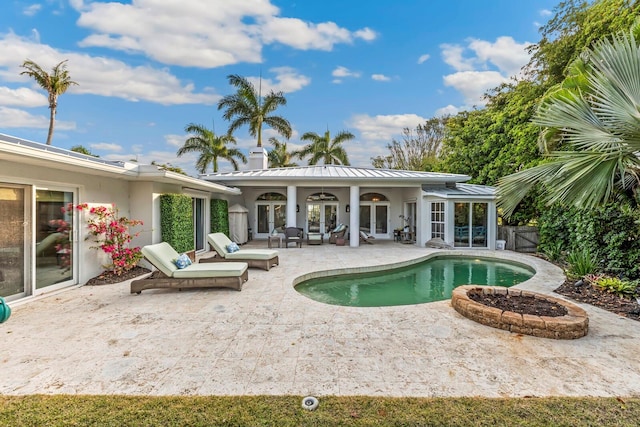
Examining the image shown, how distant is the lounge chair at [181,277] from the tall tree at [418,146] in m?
27.7

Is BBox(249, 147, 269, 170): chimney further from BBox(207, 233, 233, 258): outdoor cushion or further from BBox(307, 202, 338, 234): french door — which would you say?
BBox(207, 233, 233, 258): outdoor cushion

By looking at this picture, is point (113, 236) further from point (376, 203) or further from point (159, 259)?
point (376, 203)

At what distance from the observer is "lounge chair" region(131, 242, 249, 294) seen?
651cm

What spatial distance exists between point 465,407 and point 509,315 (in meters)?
2.38

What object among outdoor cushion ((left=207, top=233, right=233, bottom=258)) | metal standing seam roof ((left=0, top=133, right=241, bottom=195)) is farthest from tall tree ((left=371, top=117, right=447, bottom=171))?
metal standing seam roof ((left=0, top=133, right=241, bottom=195))

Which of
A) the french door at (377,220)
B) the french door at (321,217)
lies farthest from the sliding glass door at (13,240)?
the french door at (377,220)

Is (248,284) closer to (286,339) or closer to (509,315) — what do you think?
(286,339)

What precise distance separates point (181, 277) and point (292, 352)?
12.6ft

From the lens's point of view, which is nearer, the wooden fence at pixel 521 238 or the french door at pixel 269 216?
the wooden fence at pixel 521 238

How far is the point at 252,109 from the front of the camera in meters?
22.9

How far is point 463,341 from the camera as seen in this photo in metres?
4.17

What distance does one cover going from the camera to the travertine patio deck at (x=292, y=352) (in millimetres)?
3115

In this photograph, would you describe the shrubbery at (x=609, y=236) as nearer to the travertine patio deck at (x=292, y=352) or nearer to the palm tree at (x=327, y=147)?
the travertine patio deck at (x=292, y=352)

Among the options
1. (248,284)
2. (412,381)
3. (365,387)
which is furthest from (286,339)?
(248,284)
